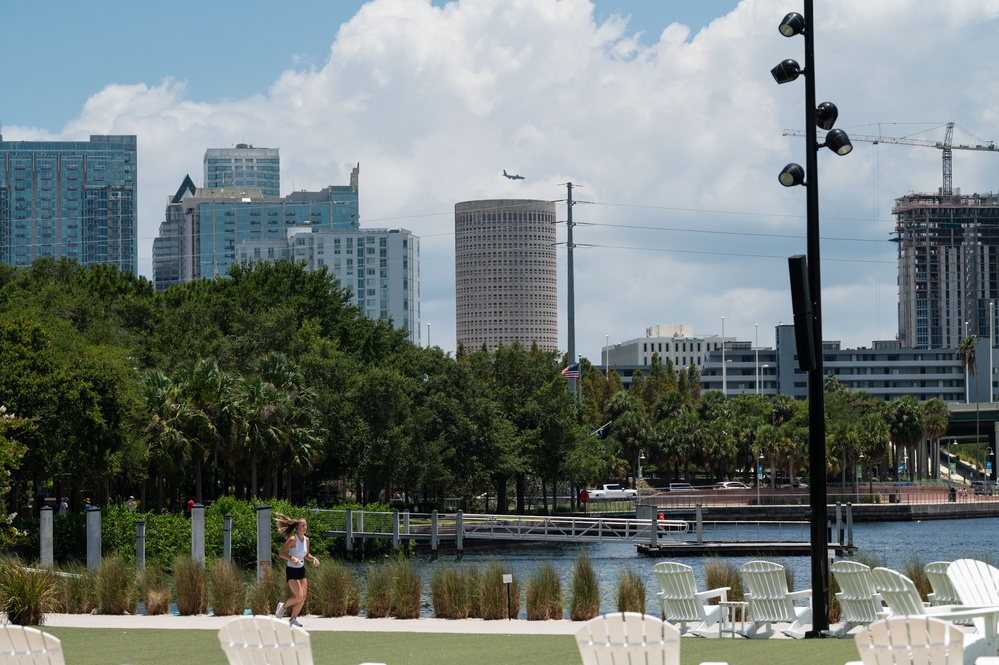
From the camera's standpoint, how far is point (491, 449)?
239ft

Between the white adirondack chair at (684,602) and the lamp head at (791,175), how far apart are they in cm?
487

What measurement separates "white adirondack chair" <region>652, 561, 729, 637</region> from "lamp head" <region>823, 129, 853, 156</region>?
17.8 feet

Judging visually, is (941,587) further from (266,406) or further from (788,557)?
(266,406)

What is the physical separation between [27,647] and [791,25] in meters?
11.7

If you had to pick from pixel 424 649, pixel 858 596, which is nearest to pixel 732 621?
pixel 858 596

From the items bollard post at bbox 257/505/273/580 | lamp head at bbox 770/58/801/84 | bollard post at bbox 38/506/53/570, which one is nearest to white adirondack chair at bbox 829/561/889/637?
lamp head at bbox 770/58/801/84

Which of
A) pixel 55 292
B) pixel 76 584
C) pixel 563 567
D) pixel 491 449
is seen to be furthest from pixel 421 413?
pixel 76 584

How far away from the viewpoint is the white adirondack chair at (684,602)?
56.1 feet

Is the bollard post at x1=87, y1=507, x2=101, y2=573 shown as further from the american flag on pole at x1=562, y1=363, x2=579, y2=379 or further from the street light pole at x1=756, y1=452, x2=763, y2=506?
the street light pole at x1=756, y1=452, x2=763, y2=506

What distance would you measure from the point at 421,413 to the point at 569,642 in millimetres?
53584

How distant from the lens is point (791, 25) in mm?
17031

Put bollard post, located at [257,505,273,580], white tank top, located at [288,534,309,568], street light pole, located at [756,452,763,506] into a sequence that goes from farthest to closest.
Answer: street light pole, located at [756,452,763,506]
bollard post, located at [257,505,273,580]
white tank top, located at [288,534,309,568]

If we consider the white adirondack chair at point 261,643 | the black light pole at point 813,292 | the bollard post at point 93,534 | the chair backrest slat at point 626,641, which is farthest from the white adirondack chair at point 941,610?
the bollard post at point 93,534

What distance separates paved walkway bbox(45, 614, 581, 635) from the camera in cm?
1761
